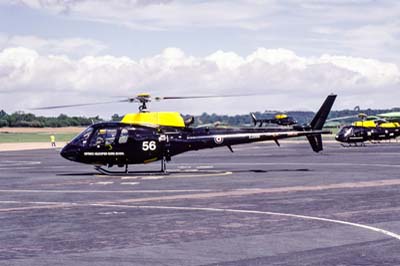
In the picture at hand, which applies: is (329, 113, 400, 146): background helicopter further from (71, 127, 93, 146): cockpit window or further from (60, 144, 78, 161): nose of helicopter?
(60, 144, 78, 161): nose of helicopter

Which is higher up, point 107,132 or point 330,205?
point 107,132

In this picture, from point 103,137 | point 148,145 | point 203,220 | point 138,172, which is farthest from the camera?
point 138,172

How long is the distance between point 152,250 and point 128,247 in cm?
72

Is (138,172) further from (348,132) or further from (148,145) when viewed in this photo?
(348,132)

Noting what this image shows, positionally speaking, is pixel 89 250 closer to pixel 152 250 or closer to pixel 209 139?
pixel 152 250

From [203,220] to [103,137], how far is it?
18906mm

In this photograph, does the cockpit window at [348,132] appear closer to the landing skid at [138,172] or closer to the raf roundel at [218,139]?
the landing skid at [138,172]

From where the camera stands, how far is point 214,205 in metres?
25.8

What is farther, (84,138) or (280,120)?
(280,120)

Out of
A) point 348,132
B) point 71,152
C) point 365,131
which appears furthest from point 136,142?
point 365,131

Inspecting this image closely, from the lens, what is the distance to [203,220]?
21.9 meters

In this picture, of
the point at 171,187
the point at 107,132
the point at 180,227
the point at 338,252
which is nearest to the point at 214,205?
the point at 180,227

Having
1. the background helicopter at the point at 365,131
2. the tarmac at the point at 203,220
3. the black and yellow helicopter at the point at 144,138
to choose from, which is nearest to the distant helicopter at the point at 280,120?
the background helicopter at the point at 365,131

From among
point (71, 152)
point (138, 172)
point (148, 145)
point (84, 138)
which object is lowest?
point (138, 172)
